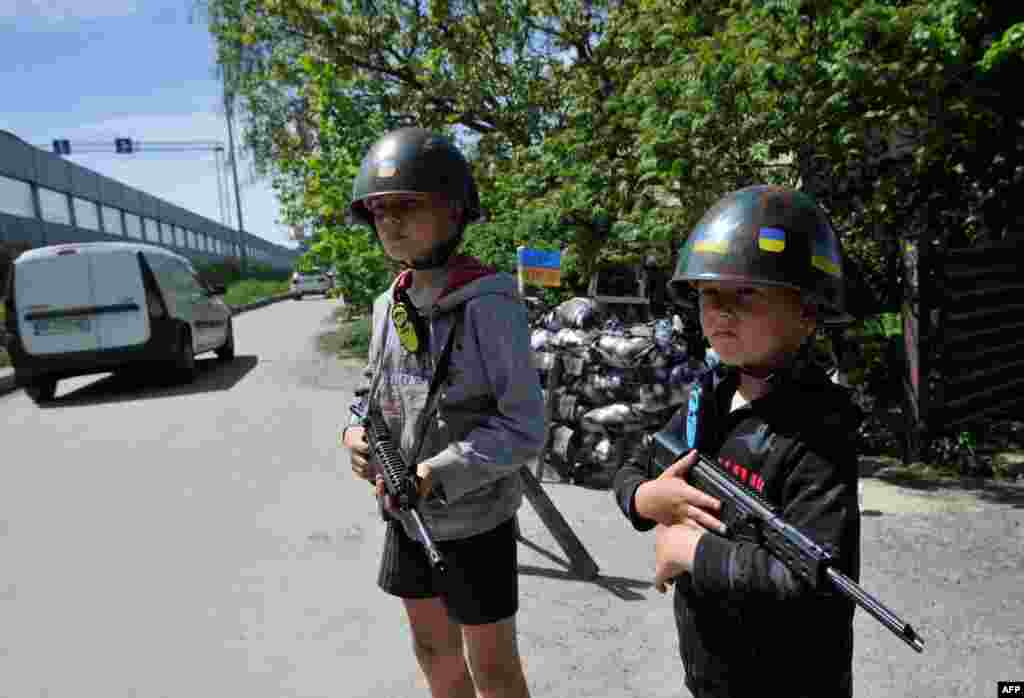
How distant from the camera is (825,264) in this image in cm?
140

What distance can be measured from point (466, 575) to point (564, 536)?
2.05 meters

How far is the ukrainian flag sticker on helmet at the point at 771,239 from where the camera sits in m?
1.37

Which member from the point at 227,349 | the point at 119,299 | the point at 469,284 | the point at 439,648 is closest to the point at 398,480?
the point at 469,284

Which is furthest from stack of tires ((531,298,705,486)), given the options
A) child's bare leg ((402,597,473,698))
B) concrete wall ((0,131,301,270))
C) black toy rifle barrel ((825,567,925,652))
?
concrete wall ((0,131,301,270))

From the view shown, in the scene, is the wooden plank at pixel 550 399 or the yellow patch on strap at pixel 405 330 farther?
the wooden plank at pixel 550 399

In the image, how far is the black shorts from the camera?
184 cm

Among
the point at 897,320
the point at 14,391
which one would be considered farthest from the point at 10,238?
the point at 897,320

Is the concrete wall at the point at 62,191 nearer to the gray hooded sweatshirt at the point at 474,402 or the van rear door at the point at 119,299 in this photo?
the van rear door at the point at 119,299

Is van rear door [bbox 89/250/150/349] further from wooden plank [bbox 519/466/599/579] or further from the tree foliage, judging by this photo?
wooden plank [bbox 519/466/599/579]

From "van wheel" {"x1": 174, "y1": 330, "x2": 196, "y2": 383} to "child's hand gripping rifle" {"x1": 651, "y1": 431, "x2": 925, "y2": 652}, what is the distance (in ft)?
31.5

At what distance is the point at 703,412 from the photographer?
1.51 m

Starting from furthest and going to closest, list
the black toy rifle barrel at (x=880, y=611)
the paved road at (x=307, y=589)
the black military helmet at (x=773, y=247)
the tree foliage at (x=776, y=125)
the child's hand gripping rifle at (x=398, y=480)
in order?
1. the tree foliage at (x=776, y=125)
2. the paved road at (x=307, y=589)
3. the child's hand gripping rifle at (x=398, y=480)
4. the black military helmet at (x=773, y=247)
5. the black toy rifle barrel at (x=880, y=611)

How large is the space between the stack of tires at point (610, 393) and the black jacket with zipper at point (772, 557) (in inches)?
145

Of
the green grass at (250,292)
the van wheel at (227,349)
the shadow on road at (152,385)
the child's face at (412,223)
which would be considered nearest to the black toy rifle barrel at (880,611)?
the child's face at (412,223)
